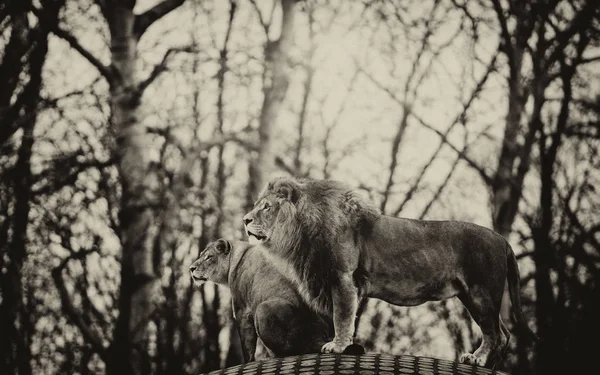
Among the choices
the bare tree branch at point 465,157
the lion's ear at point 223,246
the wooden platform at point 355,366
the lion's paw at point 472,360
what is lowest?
the lion's paw at point 472,360

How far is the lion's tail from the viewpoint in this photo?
4129 millimetres

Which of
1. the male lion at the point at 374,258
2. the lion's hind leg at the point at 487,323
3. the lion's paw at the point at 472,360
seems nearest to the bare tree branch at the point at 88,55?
the male lion at the point at 374,258

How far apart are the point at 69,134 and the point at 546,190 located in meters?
6.51

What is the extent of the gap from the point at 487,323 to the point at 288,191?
127 centimetres

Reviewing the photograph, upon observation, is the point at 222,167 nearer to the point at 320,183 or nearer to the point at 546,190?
the point at 546,190

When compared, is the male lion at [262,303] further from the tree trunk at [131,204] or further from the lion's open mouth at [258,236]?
the tree trunk at [131,204]

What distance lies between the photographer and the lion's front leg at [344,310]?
381 centimetres

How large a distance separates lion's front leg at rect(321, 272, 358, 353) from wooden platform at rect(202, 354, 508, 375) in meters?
0.45

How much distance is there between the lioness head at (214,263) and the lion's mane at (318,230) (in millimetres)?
1241

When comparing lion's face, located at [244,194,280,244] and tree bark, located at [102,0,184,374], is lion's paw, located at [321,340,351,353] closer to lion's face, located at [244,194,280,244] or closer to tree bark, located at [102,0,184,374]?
lion's face, located at [244,194,280,244]

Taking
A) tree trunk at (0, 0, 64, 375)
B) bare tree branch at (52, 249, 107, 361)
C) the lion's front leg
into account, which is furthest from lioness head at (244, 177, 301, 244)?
bare tree branch at (52, 249, 107, 361)

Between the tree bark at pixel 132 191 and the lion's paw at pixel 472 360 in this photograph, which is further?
the tree bark at pixel 132 191

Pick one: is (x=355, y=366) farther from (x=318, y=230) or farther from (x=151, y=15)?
(x=151, y=15)

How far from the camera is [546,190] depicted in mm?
7488
